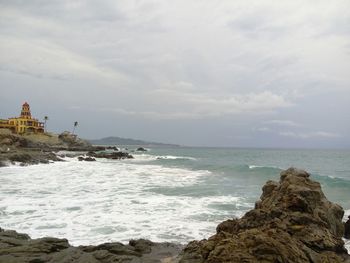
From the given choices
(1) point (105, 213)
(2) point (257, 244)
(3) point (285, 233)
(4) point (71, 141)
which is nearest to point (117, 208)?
(1) point (105, 213)

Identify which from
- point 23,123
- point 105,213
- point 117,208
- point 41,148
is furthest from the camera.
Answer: point 23,123

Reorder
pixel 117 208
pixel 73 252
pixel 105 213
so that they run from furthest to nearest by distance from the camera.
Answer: pixel 117 208, pixel 105 213, pixel 73 252

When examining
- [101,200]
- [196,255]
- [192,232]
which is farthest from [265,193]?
[101,200]

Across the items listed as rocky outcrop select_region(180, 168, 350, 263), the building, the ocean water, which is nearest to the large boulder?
the building

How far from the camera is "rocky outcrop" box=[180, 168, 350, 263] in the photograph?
6.67 metres

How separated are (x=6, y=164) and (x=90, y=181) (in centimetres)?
1675

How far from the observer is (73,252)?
8992 millimetres

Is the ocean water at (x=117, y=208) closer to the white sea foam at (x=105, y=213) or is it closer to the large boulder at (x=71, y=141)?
the white sea foam at (x=105, y=213)

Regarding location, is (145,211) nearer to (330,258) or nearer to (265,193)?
(265,193)

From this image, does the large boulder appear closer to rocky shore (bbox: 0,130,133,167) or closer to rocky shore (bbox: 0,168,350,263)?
rocky shore (bbox: 0,130,133,167)

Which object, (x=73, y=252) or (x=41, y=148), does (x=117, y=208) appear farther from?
(x=41, y=148)

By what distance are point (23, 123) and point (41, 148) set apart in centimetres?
2020

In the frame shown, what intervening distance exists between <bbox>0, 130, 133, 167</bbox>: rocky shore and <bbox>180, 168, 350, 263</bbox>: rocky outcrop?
34.7 metres

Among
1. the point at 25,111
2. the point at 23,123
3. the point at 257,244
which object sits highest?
the point at 25,111
